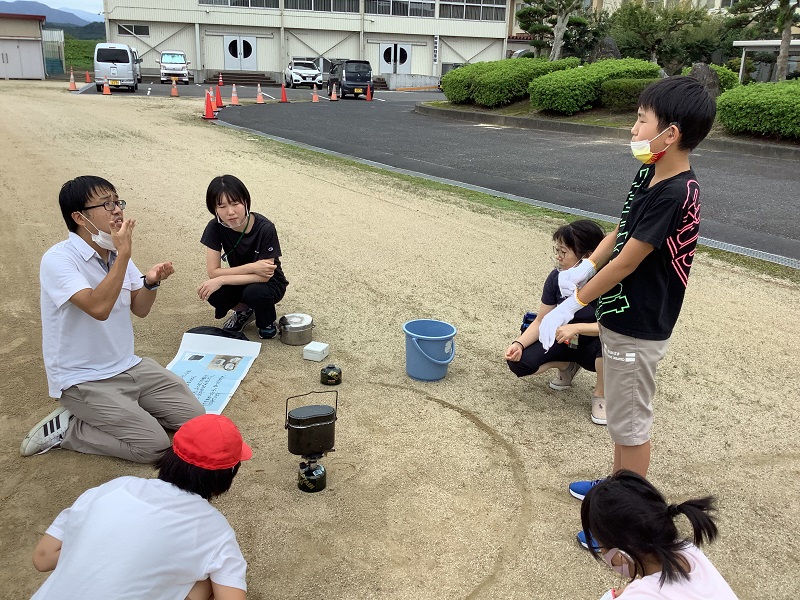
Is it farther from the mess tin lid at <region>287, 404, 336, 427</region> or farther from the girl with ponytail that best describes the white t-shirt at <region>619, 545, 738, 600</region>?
the mess tin lid at <region>287, 404, 336, 427</region>

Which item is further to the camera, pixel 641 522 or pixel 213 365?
pixel 213 365

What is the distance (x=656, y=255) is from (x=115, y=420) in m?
2.29

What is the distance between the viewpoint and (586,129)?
1474 centimetres

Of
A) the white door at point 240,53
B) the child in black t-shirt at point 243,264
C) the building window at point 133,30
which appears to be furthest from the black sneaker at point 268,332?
the building window at point 133,30

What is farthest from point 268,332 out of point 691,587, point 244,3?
point 244,3

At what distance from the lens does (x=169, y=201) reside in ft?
24.8

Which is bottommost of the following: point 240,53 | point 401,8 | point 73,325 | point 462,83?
point 73,325

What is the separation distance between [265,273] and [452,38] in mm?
38582

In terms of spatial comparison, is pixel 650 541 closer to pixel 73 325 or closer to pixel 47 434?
pixel 73 325

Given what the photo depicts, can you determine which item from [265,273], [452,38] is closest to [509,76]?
[265,273]

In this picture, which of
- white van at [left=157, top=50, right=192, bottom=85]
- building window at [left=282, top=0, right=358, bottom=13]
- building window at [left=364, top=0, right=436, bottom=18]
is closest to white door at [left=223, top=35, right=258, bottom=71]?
building window at [left=282, top=0, right=358, bottom=13]

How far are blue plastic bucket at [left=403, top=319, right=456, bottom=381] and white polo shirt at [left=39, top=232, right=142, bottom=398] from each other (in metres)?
1.47

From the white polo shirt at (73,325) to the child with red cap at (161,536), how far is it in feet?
3.89

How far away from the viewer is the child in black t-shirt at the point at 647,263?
2.18 metres
